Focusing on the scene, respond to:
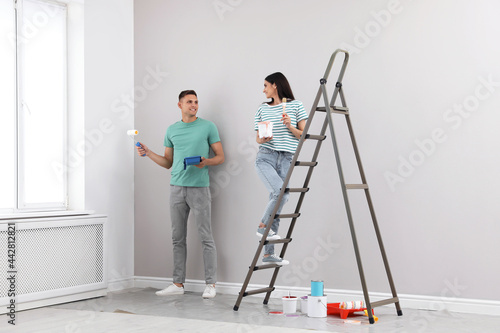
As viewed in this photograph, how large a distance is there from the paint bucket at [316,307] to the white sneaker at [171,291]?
1.47 metres

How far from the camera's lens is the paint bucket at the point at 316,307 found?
410 centimetres

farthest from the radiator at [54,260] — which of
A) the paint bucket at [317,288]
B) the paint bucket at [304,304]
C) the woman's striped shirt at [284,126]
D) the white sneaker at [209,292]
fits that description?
the paint bucket at [317,288]

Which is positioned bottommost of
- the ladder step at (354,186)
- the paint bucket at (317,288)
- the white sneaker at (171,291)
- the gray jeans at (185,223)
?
the white sneaker at (171,291)

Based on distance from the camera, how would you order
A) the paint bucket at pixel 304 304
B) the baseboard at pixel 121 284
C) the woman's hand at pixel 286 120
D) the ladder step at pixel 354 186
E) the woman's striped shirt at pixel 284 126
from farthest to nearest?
the baseboard at pixel 121 284
the woman's striped shirt at pixel 284 126
the woman's hand at pixel 286 120
the paint bucket at pixel 304 304
the ladder step at pixel 354 186

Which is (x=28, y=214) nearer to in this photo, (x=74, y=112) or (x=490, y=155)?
(x=74, y=112)

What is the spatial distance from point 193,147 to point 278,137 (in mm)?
949

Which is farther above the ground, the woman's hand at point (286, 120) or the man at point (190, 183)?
the woman's hand at point (286, 120)

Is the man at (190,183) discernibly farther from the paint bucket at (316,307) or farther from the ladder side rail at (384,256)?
the ladder side rail at (384,256)

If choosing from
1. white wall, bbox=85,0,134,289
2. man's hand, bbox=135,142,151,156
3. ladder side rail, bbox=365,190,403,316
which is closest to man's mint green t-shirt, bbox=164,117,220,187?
man's hand, bbox=135,142,151,156

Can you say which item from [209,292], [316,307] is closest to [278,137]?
[316,307]

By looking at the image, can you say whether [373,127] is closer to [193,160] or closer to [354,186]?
[354,186]

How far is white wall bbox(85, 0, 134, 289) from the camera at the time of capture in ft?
17.4

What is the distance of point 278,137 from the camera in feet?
14.7

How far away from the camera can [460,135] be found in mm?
4238
